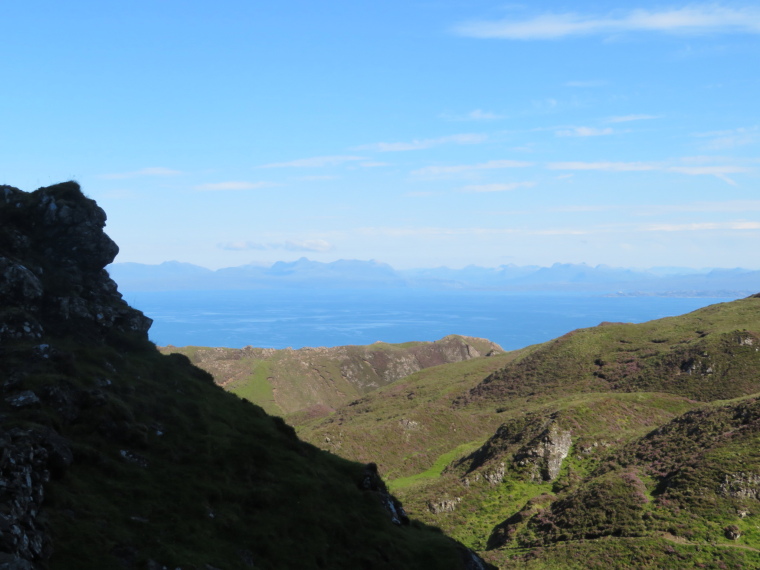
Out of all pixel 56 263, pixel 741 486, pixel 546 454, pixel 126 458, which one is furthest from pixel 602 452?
pixel 56 263

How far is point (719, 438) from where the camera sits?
65.8 meters

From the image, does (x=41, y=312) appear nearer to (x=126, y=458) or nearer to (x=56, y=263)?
(x=56, y=263)

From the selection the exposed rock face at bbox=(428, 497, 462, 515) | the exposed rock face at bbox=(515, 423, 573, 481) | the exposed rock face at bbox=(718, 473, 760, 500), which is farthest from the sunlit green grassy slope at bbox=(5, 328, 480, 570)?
the exposed rock face at bbox=(515, 423, 573, 481)

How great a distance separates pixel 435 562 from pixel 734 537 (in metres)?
32.4

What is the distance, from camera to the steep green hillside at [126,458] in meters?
23.8

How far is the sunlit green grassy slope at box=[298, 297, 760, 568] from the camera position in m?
53.1

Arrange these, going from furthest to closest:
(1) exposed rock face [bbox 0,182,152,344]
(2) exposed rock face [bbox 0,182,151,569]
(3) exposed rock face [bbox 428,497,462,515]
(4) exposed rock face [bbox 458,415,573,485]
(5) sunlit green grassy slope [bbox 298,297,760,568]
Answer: (4) exposed rock face [bbox 458,415,573,485] < (3) exposed rock face [bbox 428,497,462,515] < (5) sunlit green grassy slope [bbox 298,297,760,568] < (1) exposed rock face [bbox 0,182,152,344] < (2) exposed rock face [bbox 0,182,151,569]

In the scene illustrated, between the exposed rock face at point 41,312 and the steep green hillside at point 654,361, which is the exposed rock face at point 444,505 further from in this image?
the steep green hillside at point 654,361

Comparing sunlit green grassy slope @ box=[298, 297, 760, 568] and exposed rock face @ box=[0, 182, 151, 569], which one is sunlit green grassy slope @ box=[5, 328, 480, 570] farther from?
sunlit green grassy slope @ box=[298, 297, 760, 568]

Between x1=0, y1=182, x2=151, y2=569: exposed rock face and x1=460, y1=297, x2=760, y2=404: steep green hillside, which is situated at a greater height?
x1=0, y1=182, x2=151, y2=569: exposed rock face

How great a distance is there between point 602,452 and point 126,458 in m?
66.1

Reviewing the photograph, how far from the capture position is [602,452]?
77.4m

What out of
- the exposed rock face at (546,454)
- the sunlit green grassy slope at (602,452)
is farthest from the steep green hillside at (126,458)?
the exposed rock face at (546,454)

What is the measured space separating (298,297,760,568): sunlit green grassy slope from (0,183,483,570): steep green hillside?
23899 millimetres
